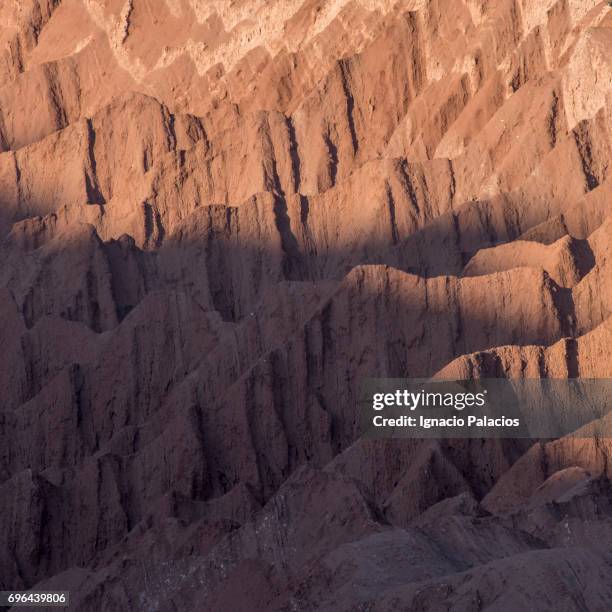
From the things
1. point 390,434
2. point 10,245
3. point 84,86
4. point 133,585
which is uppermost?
point 84,86

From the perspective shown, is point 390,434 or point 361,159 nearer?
point 390,434

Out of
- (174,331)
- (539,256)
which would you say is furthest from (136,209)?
(539,256)

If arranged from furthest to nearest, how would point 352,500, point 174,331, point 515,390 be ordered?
point 174,331, point 515,390, point 352,500

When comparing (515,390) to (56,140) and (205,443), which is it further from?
(56,140)

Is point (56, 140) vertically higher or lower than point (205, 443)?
higher

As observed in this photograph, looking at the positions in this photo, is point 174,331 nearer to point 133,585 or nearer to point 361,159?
point 361,159

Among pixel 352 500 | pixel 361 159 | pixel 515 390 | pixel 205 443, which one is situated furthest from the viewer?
pixel 361 159

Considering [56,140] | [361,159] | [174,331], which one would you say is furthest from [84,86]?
[174,331]
